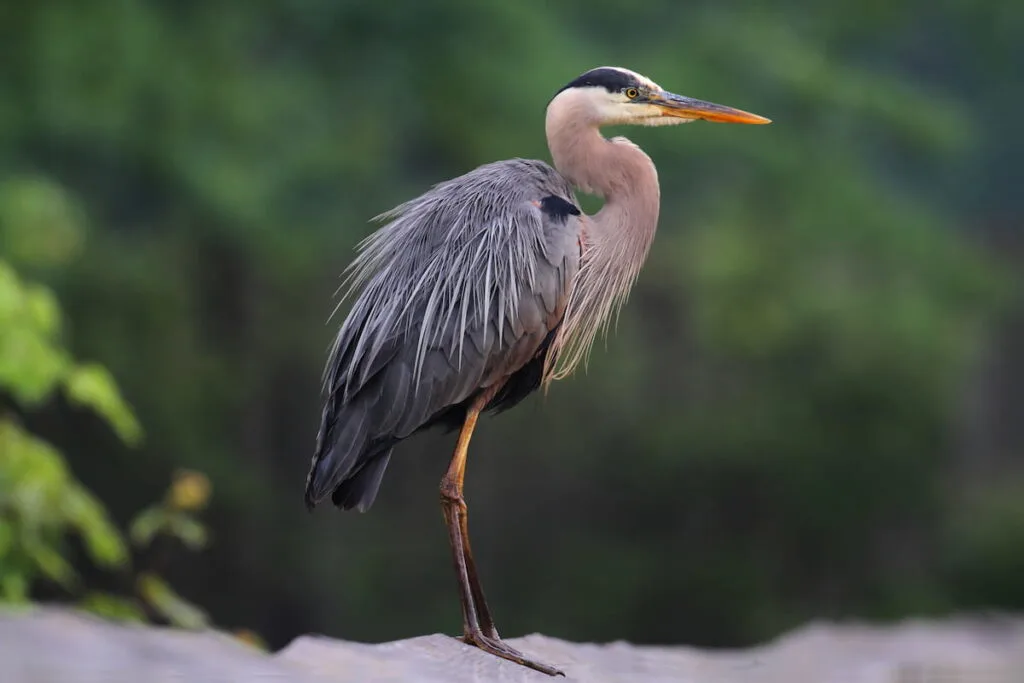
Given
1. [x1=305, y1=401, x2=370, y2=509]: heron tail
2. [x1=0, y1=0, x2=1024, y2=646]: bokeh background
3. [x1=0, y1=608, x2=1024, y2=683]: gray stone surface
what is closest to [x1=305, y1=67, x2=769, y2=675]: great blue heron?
[x1=305, y1=401, x2=370, y2=509]: heron tail

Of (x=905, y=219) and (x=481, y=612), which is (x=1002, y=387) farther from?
(x=481, y=612)

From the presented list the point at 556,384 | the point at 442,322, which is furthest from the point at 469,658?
the point at 556,384

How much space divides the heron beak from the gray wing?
507 millimetres

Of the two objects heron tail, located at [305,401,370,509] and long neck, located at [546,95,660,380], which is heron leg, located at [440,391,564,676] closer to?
heron tail, located at [305,401,370,509]

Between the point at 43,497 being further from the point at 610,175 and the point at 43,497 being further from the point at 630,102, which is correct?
the point at 630,102

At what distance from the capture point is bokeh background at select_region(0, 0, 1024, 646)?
10859 millimetres

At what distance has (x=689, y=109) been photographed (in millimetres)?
4840

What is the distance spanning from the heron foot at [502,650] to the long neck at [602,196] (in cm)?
91

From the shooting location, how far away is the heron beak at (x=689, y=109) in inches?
189

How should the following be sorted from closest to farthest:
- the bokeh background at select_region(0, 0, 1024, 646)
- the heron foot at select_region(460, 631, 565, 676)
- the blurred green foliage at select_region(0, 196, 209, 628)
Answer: the heron foot at select_region(460, 631, 565, 676), the blurred green foliage at select_region(0, 196, 209, 628), the bokeh background at select_region(0, 0, 1024, 646)

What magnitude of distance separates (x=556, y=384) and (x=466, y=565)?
21.4 ft

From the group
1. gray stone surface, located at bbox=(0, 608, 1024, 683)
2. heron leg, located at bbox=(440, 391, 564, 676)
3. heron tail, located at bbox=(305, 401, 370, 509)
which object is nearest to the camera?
gray stone surface, located at bbox=(0, 608, 1024, 683)

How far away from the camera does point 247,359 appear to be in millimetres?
11992

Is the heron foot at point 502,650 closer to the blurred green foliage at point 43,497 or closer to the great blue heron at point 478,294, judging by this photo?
the great blue heron at point 478,294
